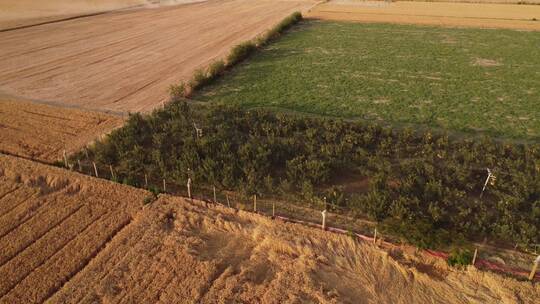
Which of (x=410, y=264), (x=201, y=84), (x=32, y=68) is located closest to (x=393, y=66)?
(x=201, y=84)

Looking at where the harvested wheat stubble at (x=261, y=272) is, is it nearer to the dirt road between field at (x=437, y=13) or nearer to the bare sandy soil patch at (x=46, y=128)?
the bare sandy soil patch at (x=46, y=128)

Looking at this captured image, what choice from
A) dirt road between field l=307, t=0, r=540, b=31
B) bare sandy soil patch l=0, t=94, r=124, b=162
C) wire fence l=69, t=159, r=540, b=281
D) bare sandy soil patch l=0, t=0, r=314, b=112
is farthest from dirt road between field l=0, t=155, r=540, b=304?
dirt road between field l=307, t=0, r=540, b=31

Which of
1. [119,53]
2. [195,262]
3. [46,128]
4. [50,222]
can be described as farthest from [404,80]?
[119,53]

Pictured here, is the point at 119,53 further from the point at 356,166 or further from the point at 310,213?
the point at 310,213

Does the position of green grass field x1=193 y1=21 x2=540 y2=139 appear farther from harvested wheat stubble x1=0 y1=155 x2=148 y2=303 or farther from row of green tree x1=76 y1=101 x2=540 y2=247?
harvested wheat stubble x1=0 y1=155 x2=148 y2=303

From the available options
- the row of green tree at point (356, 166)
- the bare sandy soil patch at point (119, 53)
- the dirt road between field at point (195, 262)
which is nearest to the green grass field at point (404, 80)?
the row of green tree at point (356, 166)

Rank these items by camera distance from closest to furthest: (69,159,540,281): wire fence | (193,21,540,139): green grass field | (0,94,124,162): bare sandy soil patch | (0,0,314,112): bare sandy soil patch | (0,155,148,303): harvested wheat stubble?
(0,155,148,303): harvested wheat stubble
(69,159,540,281): wire fence
(0,94,124,162): bare sandy soil patch
(193,21,540,139): green grass field
(0,0,314,112): bare sandy soil patch

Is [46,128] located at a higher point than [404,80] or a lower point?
lower
